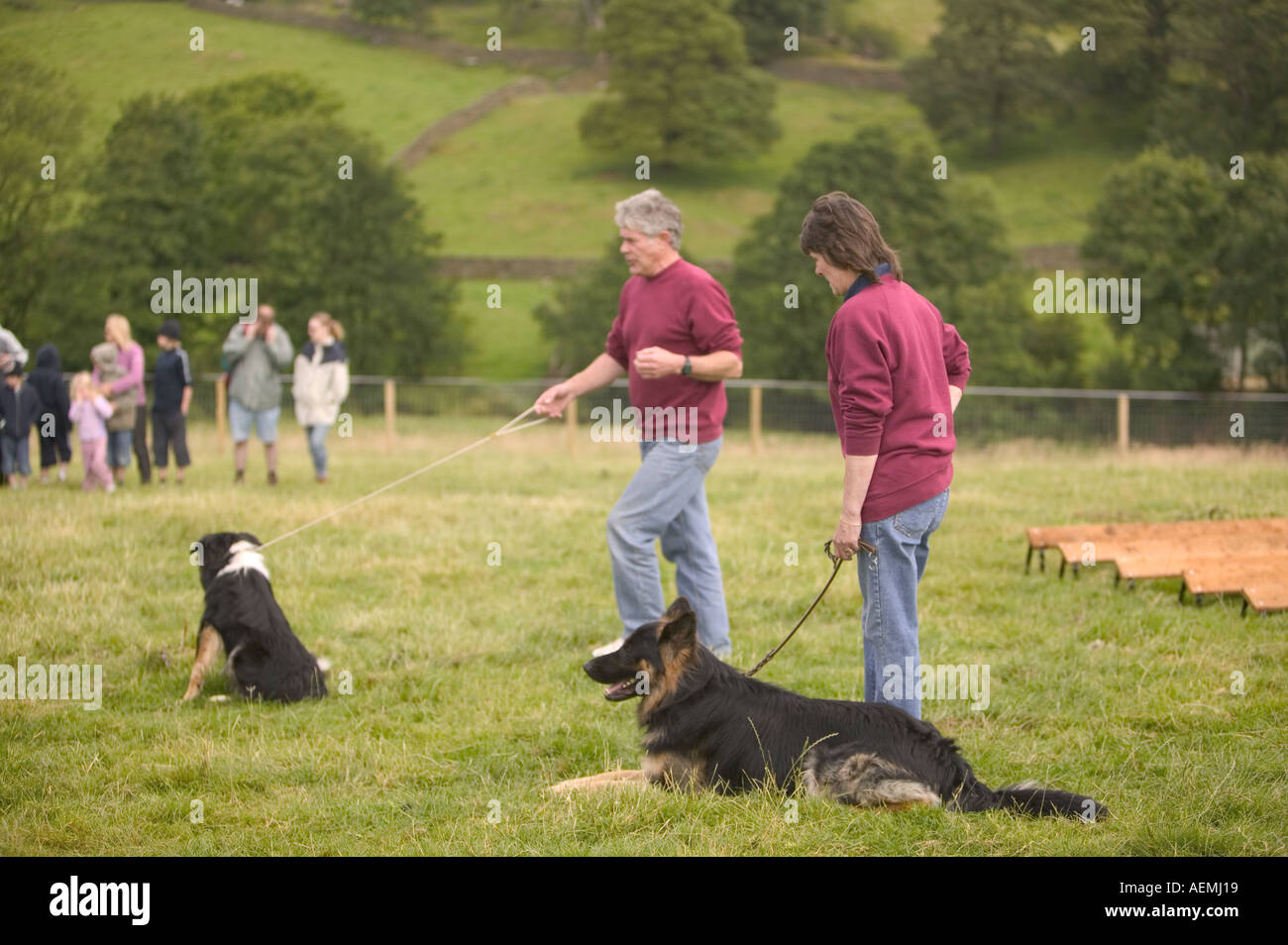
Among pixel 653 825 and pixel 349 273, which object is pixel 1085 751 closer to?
pixel 653 825

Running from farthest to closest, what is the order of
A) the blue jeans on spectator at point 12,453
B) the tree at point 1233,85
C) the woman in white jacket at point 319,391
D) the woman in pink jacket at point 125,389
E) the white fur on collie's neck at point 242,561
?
1. the tree at point 1233,85
2. the woman in white jacket at point 319,391
3. the woman in pink jacket at point 125,389
4. the blue jeans on spectator at point 12,453
5. the white fur on collie's neck at point 242,561

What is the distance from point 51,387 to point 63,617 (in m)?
7.07

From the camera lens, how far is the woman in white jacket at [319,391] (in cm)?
1456

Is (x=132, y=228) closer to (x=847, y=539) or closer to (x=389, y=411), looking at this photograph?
(x=389, y=411)

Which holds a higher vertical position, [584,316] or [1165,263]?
[1165,263]

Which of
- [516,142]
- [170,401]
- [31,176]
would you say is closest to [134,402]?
[170,401]

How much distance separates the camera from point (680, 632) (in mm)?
4719

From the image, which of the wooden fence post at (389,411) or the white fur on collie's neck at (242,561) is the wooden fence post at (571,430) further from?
the white fur on collie's neck at (242,561)

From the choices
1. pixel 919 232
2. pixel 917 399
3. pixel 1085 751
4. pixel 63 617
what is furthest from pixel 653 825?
pixel 919 232

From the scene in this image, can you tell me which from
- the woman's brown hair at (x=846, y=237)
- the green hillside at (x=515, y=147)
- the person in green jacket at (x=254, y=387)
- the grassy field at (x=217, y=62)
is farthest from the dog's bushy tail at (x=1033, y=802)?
the green hillside at (x=515, y=147)

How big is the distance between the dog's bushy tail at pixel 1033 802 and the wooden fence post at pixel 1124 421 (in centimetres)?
1624

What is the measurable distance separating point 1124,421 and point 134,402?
1470 centimetres

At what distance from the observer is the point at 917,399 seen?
15.2 feet

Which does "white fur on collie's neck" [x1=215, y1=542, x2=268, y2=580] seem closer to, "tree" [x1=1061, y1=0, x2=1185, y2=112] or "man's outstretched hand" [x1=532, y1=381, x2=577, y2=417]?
"man's outstretched hand" [x1=532, y1=381, x2=577, y2=417]
